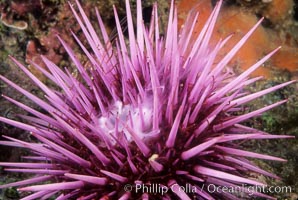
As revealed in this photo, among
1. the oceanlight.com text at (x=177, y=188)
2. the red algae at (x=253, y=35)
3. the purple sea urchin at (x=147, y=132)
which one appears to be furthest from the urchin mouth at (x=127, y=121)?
the red algae at (x=253, y=35)

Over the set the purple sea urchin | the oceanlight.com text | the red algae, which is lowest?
the oceanlight.com text

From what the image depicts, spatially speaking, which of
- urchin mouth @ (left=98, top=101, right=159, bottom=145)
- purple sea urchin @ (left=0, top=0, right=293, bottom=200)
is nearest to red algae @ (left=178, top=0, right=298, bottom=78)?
purple sea urchin @ (left=0, top=0, right=293, bottom=200)

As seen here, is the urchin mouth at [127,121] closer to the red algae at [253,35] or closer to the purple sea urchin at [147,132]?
the purple sea urchin at [147,132]

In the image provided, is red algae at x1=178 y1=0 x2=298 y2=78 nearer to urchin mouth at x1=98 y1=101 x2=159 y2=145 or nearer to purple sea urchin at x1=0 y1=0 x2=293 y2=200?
purple sea urchin at x1=0 y1=0 x2=293 y2=200

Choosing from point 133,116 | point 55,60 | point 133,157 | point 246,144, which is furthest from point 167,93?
point 55,60

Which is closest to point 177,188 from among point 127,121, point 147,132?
point 147,132

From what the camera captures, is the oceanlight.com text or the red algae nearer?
the oceanlight.com text

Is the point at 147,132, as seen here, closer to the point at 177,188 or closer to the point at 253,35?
the point at 177,188

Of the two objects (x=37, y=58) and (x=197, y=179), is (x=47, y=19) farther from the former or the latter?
(x=197, y=179)
